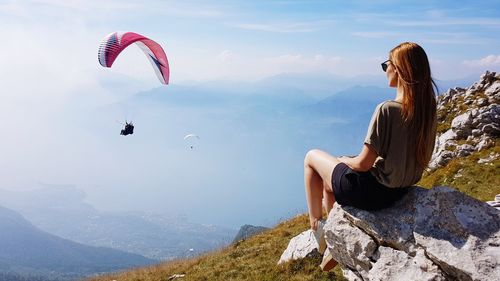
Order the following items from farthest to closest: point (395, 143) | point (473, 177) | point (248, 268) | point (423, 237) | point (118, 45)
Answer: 1. point (118, 45)
2. point (473, 177)
3. point (248, 268)
4. point (423, 237)
5. point (395, 143)

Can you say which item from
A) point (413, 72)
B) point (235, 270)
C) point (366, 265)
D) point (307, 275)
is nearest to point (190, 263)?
point (235, 270)

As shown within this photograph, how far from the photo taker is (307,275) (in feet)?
38.6

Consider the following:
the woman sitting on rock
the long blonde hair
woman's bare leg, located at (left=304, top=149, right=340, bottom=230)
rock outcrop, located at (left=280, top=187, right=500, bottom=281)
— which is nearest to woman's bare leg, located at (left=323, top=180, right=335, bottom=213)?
woman's bare leg, located at (left=304, top=149, right=340, bottom=230)

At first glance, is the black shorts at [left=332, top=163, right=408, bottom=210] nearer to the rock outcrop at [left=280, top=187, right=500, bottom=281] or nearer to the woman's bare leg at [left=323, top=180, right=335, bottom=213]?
the rock outcrop at [left=280, top=187, right=500, bottom=281]

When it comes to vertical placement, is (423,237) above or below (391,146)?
below

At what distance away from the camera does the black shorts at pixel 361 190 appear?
7.63 meters

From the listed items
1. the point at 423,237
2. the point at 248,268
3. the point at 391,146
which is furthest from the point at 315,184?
the point at 248,268

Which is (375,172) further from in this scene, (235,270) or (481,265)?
(235,270)

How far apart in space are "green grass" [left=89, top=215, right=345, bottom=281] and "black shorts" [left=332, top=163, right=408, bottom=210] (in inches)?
158

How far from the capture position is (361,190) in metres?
7.74

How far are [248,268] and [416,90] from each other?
923 cm

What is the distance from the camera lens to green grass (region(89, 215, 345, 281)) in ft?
39.7

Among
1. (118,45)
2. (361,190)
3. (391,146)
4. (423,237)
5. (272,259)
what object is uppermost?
(118,45)

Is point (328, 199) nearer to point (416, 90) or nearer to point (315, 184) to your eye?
point (315, 184)
